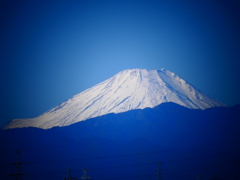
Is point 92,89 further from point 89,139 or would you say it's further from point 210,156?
point 210,156

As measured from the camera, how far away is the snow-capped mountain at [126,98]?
153ft

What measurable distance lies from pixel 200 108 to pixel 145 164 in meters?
19.8

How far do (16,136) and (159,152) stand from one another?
2612 centimetres

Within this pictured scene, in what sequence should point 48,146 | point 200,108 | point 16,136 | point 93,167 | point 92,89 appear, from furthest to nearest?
point 92,89
point 200,108
point 16,136
point 48,146
point 93,167

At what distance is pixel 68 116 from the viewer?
4841cm

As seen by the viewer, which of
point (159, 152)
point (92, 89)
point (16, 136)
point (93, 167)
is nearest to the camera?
point (93, 167)

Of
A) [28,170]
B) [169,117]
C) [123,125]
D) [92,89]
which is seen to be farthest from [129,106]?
[28,170]

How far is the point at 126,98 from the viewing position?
4878 centimetres

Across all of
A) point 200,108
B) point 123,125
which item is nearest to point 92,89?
point 123,125

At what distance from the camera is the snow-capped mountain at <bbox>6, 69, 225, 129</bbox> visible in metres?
46.7

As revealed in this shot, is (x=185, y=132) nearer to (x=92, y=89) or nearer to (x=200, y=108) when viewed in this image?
(x=200, y=108)

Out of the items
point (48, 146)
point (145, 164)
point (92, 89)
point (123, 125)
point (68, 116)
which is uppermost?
point (92, 89)

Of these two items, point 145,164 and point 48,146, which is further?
point 48,146

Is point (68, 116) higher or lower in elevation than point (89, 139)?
higher
